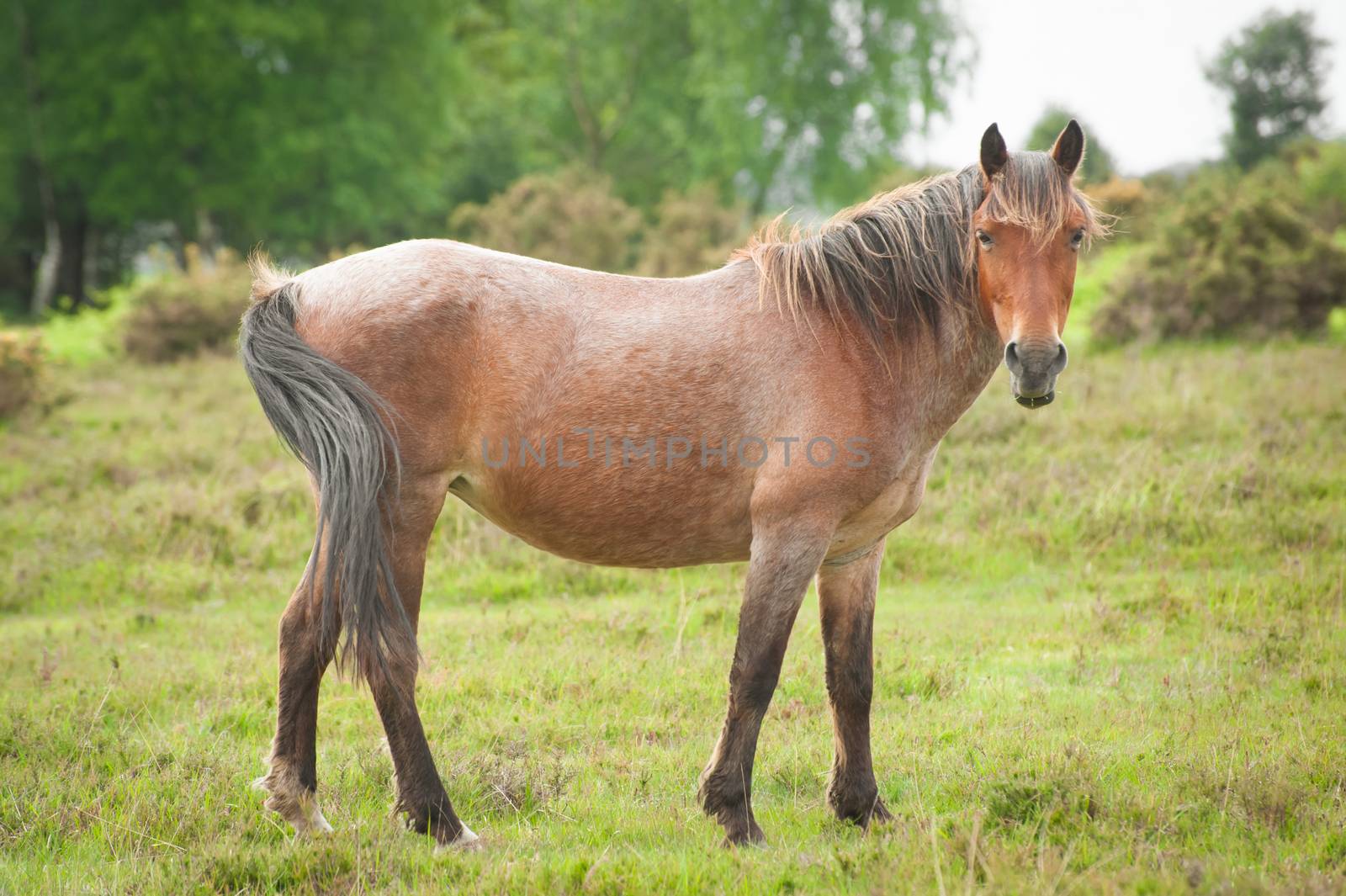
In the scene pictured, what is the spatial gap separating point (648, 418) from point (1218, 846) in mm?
2467

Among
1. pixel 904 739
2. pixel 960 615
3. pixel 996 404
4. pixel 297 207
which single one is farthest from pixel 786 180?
pixel 904 739

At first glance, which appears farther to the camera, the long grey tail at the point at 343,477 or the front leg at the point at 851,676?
the front leg at the point at 851,676

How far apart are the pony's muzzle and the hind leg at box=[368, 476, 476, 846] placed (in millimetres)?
2126

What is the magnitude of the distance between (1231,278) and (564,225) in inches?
482

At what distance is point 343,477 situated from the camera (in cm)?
379

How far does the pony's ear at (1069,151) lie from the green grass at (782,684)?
2.27m

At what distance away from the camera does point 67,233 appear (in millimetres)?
31578

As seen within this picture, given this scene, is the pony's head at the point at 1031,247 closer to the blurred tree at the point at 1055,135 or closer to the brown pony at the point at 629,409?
the brown pony at the point at 629,409

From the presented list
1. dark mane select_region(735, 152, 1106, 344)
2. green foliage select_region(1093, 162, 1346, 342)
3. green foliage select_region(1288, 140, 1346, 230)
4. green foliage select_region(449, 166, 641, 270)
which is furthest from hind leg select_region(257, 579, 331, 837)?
green foliage select_region(1288, 140, 1346, 230)

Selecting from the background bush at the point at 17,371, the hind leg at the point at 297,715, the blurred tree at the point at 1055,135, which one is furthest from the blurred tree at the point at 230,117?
the hind leg at the point at 297,715

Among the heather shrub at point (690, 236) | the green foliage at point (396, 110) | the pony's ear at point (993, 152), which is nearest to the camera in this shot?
the pony's ear at point (993, 152)

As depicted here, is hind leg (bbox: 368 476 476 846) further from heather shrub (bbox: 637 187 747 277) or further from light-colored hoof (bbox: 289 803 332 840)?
heather shrub (bbox: 637 187 747 277)

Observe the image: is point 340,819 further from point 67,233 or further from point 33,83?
point 67,233

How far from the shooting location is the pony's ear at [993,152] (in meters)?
3.79
